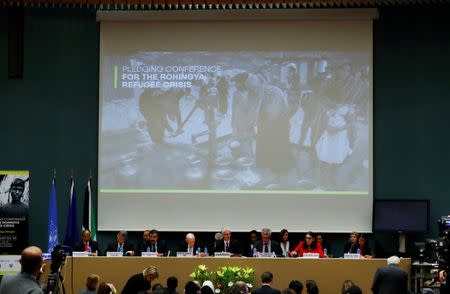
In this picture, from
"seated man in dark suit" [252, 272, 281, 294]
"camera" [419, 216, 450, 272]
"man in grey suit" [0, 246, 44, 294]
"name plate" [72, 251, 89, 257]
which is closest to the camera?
"man in grey suit" [0, 246, 44, 294]

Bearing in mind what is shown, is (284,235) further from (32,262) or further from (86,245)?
(32,262)

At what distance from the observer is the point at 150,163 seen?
1538 centimetres

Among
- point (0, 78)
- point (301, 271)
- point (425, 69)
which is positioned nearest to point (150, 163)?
point (0, 78)

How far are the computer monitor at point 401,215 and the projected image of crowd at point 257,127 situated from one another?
50 cm

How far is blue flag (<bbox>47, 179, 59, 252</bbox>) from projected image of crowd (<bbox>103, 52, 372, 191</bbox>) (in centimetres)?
97

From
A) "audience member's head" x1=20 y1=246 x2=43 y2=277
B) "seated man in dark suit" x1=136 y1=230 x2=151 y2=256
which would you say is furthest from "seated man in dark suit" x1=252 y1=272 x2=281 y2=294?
"audience member's head" x1=20 y1=246 x2=43 y2=277

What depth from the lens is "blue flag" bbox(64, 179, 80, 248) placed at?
577 inches

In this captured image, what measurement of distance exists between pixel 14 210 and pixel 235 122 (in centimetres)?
404

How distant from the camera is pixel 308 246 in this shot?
1430 cm

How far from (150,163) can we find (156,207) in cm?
77

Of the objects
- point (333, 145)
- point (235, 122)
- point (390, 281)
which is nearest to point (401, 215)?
point (333, 145)

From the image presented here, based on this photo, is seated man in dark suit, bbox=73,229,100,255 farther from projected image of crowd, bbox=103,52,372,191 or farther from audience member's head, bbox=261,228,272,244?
audience member's head, bbox=261,228,272,244

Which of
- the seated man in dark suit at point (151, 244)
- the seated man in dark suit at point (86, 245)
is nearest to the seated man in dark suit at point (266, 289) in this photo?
the seated man in dark suit at point (151, 244)

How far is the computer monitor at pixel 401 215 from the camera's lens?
14594mm
